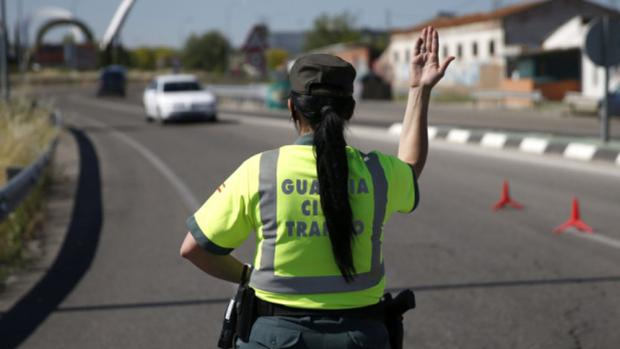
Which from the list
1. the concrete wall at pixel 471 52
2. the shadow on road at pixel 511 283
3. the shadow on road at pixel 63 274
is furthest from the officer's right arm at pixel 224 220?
the concrete wall at pixel 471 52

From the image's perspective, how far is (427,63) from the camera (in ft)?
10.7

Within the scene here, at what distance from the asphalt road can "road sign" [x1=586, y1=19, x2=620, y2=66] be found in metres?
2.33

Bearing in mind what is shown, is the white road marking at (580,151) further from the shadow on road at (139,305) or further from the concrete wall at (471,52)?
the concrete wall at (471,52)

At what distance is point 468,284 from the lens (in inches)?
313

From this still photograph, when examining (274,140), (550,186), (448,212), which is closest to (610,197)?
(550,186)

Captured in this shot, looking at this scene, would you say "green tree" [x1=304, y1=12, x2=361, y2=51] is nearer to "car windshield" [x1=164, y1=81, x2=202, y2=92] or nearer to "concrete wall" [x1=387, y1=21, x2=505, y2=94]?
"concrete wall" [x1=387, y1=21, x2=505, y2=94]

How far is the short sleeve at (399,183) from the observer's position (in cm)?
296

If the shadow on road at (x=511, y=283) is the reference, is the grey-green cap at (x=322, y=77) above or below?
above

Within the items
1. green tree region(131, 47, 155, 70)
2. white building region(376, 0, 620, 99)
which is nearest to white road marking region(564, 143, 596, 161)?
white building region(376, 0, 620, 99)

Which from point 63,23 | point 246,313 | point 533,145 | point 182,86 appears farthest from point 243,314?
point 63,23

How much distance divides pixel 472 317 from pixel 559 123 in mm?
26072

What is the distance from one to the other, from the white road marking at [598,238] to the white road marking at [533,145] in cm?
989

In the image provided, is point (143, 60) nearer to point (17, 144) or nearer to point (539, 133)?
point (539, 133)

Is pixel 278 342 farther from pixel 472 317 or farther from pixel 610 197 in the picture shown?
pixel 610 197
